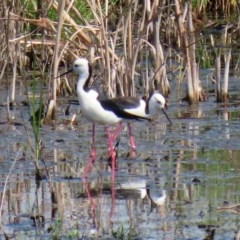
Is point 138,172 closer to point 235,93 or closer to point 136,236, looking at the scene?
point 136,236

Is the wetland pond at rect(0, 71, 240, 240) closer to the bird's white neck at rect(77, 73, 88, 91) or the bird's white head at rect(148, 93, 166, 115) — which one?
the bird's white head at rect(148, 93, 166, 115)

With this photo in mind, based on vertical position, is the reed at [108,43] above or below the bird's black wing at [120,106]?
above

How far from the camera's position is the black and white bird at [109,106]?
10.4 metres

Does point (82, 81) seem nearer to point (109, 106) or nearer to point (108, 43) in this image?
point (109, 106)

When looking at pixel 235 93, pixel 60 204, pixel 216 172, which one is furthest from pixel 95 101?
pixel 235 93

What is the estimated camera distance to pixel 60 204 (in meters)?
8.31

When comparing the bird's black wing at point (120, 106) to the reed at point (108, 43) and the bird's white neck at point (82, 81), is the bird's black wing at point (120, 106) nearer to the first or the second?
the bird's white neck at point (82, 81)

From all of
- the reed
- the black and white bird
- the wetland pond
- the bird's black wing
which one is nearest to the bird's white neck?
the black and white bird

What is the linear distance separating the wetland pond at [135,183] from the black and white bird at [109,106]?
0.36 meters

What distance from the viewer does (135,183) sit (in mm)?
9125

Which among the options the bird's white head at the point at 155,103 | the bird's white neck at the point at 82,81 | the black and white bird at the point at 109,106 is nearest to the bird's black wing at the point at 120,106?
the black and white bird at the point at 109,106

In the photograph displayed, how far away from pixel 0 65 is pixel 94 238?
6938mm

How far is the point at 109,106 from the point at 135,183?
1430 mm

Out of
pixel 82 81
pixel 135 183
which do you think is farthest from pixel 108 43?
pixel 135 183
